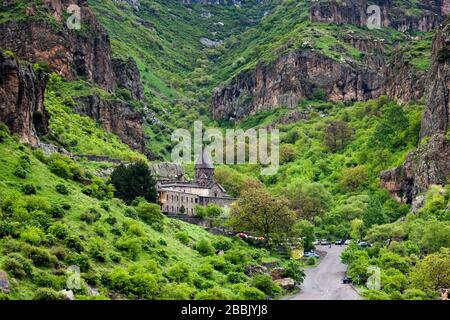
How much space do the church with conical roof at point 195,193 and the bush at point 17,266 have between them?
74.2 m

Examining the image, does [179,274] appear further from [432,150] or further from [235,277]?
[432,150]

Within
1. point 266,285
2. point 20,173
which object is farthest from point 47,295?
point 266,285

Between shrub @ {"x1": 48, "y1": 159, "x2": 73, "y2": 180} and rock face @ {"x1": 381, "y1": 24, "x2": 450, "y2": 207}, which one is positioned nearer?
shrub @ {"x1": 48, "y1": 159, "x2": 73, "y2": 180}

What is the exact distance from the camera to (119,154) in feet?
608

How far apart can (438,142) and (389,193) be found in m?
19.5

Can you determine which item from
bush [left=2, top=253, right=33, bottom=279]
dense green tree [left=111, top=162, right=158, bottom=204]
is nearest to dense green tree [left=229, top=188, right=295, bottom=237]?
dense green tree [left=111, top=162, right=158, bottom=204]

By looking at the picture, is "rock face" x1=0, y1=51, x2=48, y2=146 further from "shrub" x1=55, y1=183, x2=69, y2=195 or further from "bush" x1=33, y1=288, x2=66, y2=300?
"bush" x1=33, y1=288, x2=66, y2=300

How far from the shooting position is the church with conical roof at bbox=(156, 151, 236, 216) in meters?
163

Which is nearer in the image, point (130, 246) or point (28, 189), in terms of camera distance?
point (28, 189)

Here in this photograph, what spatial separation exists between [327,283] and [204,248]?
1811 cm

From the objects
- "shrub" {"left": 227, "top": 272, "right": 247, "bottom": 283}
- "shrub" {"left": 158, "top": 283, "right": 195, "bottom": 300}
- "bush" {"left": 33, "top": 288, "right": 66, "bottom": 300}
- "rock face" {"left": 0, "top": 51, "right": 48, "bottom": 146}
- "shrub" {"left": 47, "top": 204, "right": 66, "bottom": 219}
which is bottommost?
"shrub" {"left": 227, "top": 272, "right": 247, "bottom": 283}

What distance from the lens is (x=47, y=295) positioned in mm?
80625

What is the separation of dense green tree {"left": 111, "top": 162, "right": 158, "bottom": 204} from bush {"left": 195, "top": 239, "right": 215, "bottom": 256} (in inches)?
668
